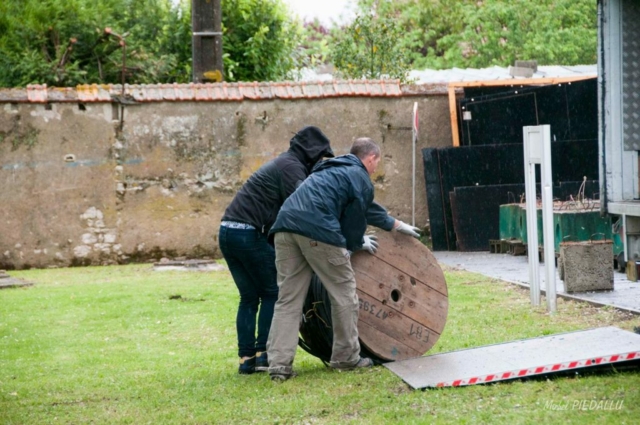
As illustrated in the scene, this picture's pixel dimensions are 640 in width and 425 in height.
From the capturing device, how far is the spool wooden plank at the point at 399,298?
25.6 ft

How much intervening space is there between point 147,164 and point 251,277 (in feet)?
35.1

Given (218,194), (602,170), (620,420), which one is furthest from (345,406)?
(218,194)

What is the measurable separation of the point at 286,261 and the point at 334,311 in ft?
1.69

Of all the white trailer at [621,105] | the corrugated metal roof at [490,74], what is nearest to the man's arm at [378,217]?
the white trailer at [621,105]

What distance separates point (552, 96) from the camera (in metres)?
18.6

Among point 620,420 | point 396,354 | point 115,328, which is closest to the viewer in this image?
point 620,420

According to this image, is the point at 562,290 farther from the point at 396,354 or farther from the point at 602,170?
the point at 396,354

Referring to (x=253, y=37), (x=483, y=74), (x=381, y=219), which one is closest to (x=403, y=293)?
(x=381, y=219)

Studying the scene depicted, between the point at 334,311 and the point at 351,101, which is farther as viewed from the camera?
the point at 351,101

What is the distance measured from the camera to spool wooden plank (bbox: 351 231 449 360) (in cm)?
781

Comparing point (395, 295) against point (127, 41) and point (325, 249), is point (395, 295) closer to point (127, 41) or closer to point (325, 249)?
point (325, 249)

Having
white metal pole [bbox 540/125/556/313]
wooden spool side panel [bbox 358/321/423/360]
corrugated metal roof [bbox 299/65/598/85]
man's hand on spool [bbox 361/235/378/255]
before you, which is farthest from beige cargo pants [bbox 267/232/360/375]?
corrugated metal roof [bbox 299/65/598/85]

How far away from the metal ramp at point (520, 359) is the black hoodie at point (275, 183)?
4.99ft

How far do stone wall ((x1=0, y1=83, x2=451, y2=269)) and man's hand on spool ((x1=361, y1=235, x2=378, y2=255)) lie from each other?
35.5 feet
